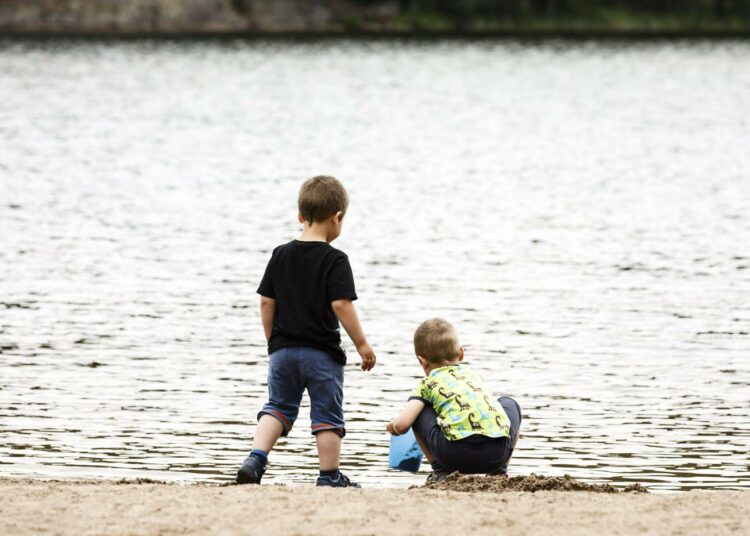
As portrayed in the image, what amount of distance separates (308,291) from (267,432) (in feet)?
2.46

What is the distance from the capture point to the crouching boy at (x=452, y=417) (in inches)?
255

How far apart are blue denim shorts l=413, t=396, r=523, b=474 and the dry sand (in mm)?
334

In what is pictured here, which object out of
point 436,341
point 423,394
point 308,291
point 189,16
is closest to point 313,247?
point 308,291

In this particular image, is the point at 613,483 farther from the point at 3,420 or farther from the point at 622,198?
the point at 622,198

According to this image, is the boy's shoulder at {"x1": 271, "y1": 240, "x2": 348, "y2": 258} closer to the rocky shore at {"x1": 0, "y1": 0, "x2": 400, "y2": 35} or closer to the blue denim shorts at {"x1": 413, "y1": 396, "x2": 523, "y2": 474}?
the blue denim shorts at {"x1": 413, "y1": 396, "x2": 523, "y2": 474}

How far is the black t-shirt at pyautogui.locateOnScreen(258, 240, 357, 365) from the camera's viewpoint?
254 inches

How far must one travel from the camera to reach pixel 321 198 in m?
6.41

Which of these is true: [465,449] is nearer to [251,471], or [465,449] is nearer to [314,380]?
[314,380]

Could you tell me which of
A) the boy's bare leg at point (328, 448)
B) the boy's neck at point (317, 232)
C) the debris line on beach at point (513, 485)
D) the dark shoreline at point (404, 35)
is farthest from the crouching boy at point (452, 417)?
the dark shoreline at point (404, 35)

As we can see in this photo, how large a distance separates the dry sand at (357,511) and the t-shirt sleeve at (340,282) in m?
0.96

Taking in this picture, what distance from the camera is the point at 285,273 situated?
6484mm

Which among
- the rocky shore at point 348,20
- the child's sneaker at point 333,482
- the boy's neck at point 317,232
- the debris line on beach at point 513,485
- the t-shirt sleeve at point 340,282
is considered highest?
the rocky shore at point 348,20

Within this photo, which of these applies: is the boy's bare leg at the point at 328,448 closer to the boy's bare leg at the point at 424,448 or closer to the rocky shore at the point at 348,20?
the boy's bare leg at the point at 424,448

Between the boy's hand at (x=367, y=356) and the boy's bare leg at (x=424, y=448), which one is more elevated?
the boy's hand at (x=367, y=356)
